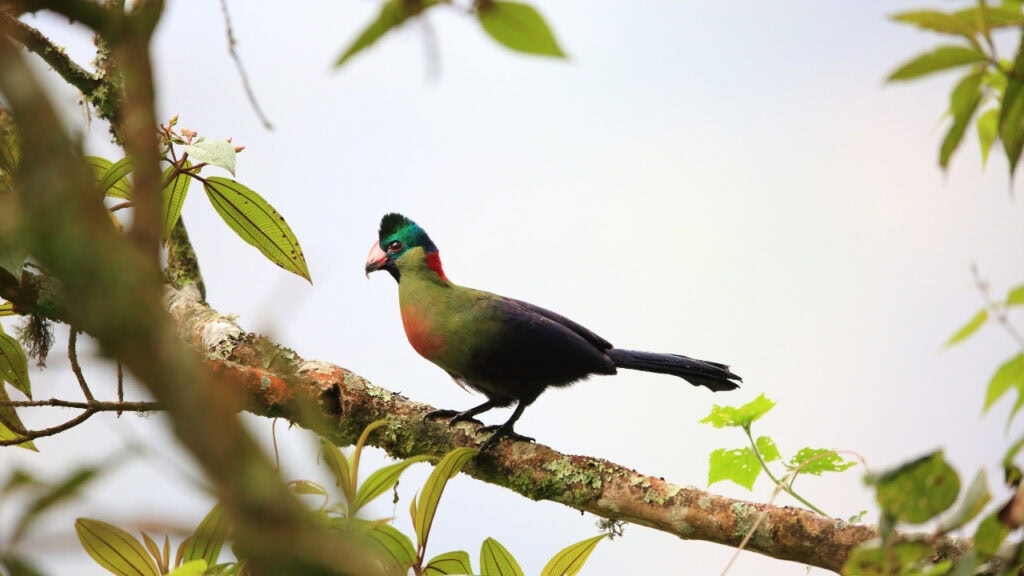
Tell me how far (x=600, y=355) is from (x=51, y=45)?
1.83 m

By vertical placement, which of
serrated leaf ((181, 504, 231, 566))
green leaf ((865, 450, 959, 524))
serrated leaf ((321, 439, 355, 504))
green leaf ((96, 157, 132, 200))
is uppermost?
green leaf ((96, 157, 132, 200))

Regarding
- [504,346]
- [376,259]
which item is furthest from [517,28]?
[376,259]

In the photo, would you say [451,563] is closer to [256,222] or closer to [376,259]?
[256,222]

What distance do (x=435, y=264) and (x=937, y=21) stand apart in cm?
218

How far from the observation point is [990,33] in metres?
0.88

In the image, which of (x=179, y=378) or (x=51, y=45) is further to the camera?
(x=51, y=45)

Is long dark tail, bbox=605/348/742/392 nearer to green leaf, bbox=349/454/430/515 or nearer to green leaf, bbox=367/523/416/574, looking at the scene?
green leaf, bbox=367/523/416/574

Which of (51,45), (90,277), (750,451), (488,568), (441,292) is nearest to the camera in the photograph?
(90,277)

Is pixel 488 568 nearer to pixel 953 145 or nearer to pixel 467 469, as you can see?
pixel 467 469

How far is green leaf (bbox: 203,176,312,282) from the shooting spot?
2.17 metres

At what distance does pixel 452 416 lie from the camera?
241 centimetres

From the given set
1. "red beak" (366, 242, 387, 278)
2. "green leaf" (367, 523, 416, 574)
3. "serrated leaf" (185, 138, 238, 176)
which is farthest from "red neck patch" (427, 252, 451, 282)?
"green leaf" (367, 523, 416, 574)

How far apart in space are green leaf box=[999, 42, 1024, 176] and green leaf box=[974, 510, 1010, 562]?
336 mm

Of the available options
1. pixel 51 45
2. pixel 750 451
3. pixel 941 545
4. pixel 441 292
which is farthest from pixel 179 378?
pixel 51 45
